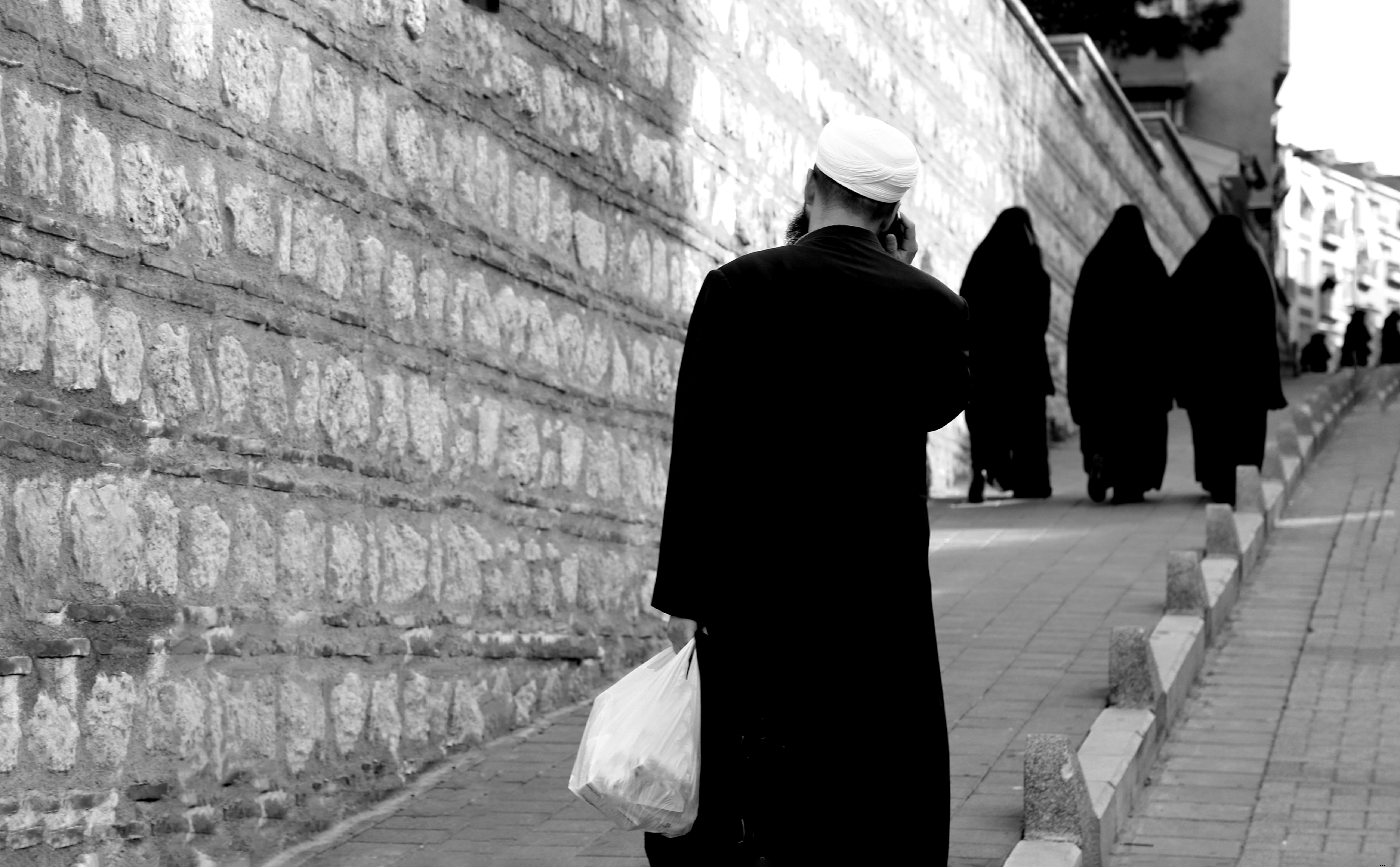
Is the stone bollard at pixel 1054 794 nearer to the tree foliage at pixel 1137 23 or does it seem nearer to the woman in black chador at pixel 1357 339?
the tree foliage at pixel 1137 23

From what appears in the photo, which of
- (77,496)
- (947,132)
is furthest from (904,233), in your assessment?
(947,132)

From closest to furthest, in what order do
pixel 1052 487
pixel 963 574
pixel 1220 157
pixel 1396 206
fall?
pixel 963 574 → pixel 1052 487 → pixel 1220 157 → pixel 1396 206

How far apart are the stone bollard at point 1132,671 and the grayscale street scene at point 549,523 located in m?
0.02

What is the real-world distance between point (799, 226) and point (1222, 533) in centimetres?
626

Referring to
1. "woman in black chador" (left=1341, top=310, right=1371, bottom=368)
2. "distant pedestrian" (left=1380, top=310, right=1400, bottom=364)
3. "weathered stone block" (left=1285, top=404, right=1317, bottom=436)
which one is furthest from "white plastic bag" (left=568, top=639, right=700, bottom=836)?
"distant pedestrian" (left=1380, top=310, right=1400, bottom=364)

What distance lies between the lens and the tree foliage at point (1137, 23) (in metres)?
31.3

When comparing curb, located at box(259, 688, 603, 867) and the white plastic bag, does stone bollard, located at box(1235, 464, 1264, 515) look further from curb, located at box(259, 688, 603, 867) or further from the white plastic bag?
the white plastic bag

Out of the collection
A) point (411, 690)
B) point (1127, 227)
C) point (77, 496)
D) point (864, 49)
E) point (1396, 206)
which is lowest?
point (411, 690)

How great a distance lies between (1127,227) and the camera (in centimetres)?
1313

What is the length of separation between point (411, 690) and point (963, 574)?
14.0 feet

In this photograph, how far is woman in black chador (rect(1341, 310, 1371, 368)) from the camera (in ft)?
120

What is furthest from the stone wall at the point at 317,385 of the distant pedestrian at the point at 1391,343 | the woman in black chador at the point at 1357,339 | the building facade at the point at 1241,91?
the building facade at the point at 1241,91

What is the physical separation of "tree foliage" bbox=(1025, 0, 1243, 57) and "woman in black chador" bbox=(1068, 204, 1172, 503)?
59.1 ft

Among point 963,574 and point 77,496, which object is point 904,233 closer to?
point 77,496
